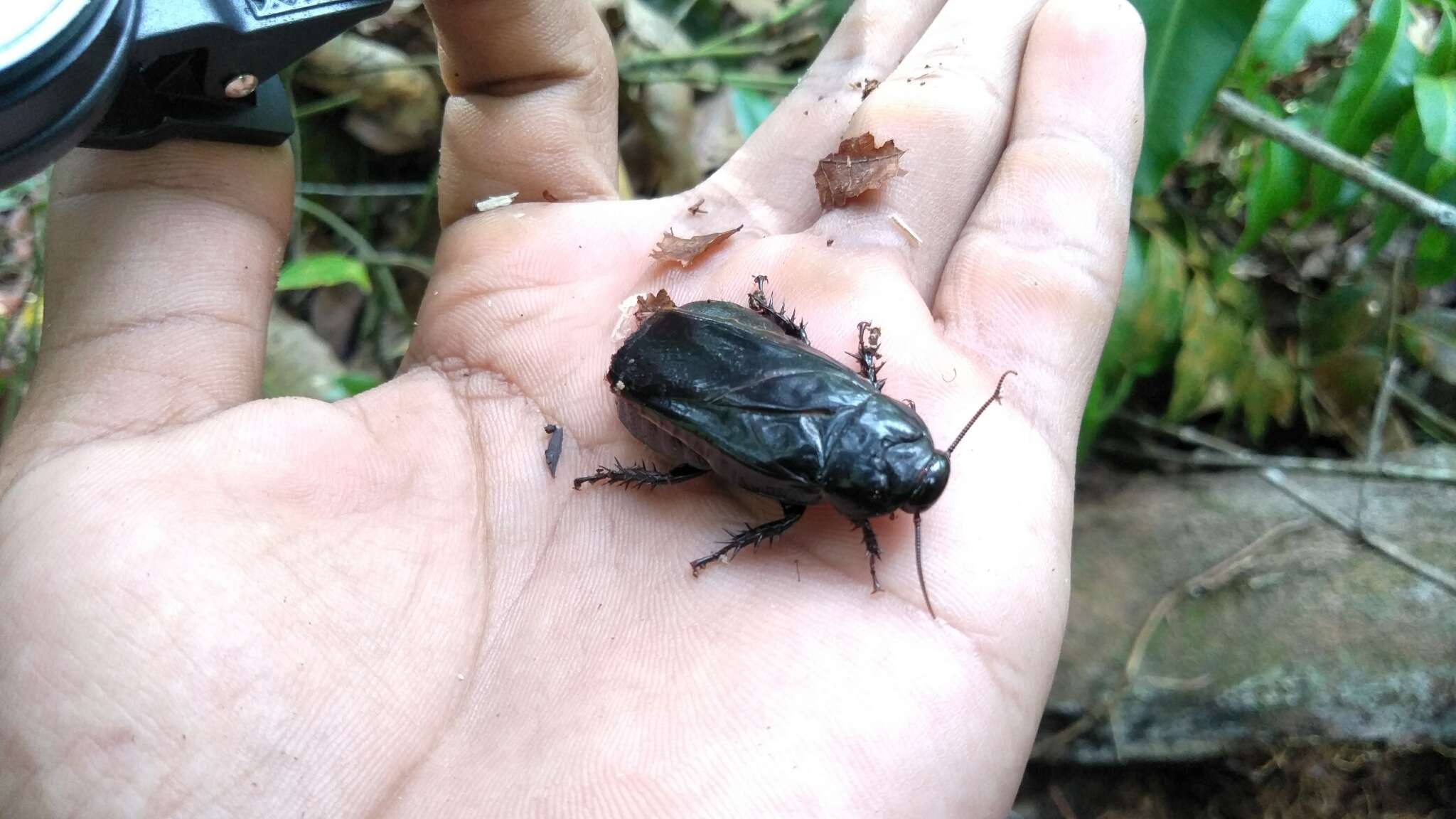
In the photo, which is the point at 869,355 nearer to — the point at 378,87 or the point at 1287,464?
the point at 1287,464

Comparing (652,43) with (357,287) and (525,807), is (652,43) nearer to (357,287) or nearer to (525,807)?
(357,287)

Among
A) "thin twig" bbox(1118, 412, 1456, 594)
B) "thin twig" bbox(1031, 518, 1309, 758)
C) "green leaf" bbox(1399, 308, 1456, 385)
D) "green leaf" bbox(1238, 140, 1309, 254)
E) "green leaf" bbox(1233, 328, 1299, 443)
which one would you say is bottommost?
"thin twig" bbox(1031, 518, 1309, 758)

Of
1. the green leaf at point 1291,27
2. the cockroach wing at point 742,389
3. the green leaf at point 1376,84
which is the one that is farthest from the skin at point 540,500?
the green leaf at point 1376,84

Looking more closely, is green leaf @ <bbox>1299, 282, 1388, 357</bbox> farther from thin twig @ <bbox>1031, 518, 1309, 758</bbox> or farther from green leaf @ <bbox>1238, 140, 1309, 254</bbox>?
green leaf @ <bbox>1238, 140, 1309, 254</bbox>

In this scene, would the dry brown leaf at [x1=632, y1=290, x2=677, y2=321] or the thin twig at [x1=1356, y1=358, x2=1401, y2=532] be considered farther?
the thin twig at [x1=1356, y1=358, x2=1401, y2=532]

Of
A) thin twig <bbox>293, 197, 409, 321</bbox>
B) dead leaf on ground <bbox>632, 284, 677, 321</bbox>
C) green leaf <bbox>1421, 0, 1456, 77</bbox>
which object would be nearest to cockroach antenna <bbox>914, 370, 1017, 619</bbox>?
dead leaf on ground <bbox>632, 284, 677, 321</bbox>

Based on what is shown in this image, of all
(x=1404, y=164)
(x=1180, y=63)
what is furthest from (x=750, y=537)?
(x=1404, y=164)

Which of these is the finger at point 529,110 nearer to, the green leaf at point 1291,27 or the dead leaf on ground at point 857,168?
the dead leaf on ground at point 857,168
